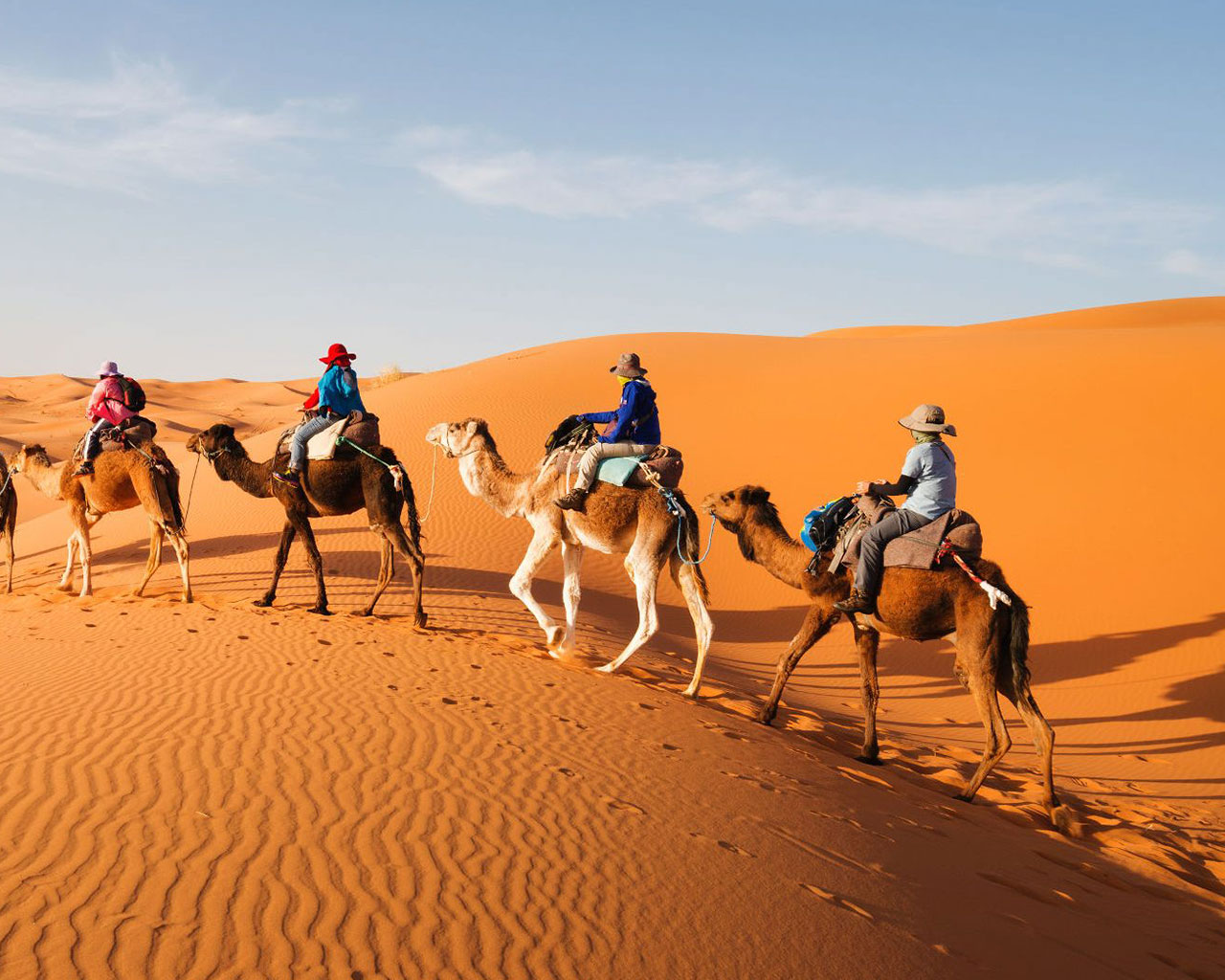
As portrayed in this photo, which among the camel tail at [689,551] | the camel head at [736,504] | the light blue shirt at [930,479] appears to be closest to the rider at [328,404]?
the camel tail at [689,551]

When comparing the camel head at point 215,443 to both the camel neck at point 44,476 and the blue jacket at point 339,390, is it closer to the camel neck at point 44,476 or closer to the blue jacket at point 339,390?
the blue jacket at point 339,390

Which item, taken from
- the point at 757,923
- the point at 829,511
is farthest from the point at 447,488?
the point at 757,923

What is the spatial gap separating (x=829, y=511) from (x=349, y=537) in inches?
414

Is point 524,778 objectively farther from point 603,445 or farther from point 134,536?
point 134,536

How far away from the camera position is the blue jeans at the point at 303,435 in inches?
444

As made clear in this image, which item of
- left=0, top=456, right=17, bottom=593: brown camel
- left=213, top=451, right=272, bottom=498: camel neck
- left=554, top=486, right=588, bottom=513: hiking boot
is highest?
left=554, top=486, right=588, bottom=513: hiking boot

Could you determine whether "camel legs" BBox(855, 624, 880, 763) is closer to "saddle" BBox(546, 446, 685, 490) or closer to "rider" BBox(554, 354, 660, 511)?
"saddle" BBox(546, 446, 685, 490)

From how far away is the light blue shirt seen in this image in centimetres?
786

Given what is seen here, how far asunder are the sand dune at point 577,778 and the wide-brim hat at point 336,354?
10.1 feet

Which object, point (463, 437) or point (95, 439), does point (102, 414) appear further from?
point (463, 437)

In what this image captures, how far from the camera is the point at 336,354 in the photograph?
1117 cm

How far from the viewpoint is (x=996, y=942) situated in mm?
4723

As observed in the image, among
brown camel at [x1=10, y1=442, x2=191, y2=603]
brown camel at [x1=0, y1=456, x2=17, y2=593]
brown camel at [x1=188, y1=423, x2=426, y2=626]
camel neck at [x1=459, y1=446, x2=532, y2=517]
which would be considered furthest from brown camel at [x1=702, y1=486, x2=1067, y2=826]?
brown camel at [x1=0, y1=456, x2=17, y2=593]

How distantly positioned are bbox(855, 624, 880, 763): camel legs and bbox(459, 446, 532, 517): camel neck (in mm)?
4025
